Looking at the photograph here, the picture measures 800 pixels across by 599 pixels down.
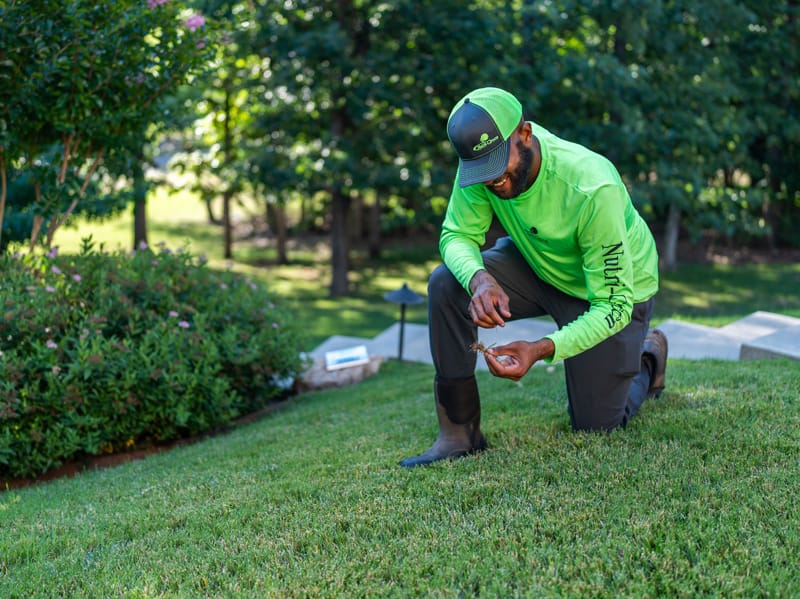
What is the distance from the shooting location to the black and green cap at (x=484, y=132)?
11.6 ft

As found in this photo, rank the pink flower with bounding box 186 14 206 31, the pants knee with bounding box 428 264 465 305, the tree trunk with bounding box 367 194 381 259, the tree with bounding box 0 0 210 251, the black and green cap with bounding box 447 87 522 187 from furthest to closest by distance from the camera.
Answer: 1. the tree trunk with bounding box 367 194 381 259
2. the pink flower with bounding box 186 14 206 31
3. the tree with bounding box 0 0 210 251
4. the pants knee with bounding box 428 264 465 305
5. the black and green cap with bounding box 447 87 522 187

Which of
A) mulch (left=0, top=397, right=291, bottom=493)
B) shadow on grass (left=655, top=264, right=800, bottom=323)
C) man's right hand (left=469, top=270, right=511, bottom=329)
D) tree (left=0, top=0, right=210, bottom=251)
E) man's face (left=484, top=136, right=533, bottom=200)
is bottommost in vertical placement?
mulch (left=0, top=397, right=291, bottom=493)

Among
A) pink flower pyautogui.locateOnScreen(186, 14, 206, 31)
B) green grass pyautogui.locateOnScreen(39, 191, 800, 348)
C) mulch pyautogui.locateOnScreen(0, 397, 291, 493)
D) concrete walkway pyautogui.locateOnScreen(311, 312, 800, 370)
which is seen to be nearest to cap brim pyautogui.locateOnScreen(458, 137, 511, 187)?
mulch pyautogui.locateOnScreen(0, 397, 291, 493)

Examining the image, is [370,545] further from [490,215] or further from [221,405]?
[221,405]

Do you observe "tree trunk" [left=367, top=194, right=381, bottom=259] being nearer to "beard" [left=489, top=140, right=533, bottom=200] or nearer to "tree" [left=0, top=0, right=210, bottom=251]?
"tree" [left=0, top=0, right=210, bottom=251]

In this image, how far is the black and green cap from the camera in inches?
140

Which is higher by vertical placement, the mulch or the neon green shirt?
the neon green shirt

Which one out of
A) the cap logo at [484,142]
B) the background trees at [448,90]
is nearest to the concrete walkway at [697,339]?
the cap logo at [484,142]

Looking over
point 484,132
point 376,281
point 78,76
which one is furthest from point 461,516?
point 376,281

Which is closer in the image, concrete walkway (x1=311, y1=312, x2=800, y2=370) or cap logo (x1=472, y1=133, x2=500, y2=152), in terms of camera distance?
cap logo (x1=472, y1=133, x2=500, y2=152)

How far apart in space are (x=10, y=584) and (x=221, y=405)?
2917mm

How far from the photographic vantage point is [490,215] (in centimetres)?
418

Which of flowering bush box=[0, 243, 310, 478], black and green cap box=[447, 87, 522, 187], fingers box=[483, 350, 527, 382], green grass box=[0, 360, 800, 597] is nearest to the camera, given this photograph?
green grass box=[0, 360, 800, 597]

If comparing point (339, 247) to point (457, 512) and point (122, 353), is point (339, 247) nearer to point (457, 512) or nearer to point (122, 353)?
point (122, 353)
